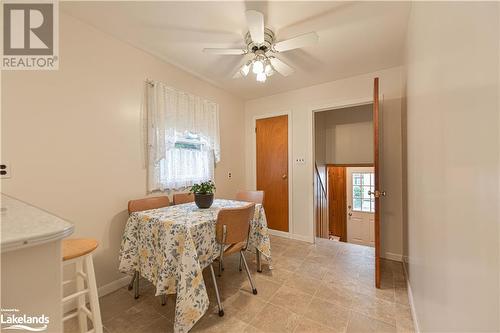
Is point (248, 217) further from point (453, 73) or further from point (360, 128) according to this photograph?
point (360, 128)

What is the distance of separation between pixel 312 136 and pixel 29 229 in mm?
3195

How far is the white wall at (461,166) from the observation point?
550 millimetres

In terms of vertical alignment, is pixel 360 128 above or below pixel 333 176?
above

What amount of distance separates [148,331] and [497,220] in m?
2.02

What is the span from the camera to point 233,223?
173cm

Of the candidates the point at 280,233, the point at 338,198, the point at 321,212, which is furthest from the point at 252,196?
the point at 338,198

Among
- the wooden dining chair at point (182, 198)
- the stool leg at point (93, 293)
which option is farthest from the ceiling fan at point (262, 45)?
the stool leg at point (93, 293)

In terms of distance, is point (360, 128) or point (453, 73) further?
point (360, 128)

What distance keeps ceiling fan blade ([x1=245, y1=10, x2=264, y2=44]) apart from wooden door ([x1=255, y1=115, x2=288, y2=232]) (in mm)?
1903

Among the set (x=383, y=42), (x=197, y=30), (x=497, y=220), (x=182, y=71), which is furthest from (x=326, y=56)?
(x=497, y=220)

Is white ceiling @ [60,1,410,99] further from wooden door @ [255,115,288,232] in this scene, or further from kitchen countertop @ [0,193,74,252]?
kitchen countertop @ [0,193,74,252]

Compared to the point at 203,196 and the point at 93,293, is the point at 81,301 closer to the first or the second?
the point at 93,293

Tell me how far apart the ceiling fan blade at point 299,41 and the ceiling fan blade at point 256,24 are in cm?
19

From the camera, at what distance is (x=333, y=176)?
5.38 meters
